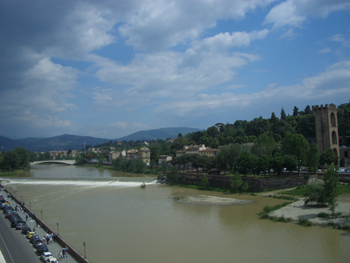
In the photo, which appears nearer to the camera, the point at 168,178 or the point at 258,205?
the point at 258,205

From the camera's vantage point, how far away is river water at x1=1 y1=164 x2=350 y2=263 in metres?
15.3

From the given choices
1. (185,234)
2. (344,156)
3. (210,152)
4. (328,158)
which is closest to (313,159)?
(328,158)

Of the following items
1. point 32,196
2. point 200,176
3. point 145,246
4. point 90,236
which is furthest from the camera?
point 200,176

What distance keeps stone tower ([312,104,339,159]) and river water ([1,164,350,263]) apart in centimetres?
1853

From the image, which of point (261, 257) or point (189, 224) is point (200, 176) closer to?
point (189, 224)

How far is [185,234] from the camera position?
1923 cm

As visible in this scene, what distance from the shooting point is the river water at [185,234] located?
50.3 feet

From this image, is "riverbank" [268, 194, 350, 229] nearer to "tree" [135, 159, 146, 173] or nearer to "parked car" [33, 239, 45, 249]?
"parked car" [33, 239, 45, 249]

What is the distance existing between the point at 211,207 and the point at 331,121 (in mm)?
27557

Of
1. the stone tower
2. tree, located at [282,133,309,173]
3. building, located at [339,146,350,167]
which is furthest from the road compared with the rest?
building, located at [339,146,350,167]

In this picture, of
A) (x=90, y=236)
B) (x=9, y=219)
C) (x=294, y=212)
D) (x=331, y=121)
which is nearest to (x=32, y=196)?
(x=9, y=219)

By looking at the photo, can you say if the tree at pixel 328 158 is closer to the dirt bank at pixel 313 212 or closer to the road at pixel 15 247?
the dirt bank at pixel 313 212

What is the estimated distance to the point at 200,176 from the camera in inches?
1597

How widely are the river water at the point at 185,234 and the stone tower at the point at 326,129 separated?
18.5 meters
